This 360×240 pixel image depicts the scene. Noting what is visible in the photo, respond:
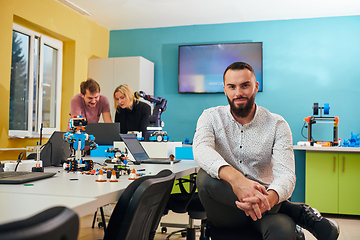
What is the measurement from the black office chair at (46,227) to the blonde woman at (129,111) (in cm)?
382

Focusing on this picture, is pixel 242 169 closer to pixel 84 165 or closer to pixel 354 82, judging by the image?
pixel 84 165

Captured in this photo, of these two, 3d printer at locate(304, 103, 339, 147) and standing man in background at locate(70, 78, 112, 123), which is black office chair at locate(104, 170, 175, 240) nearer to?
3d printer at locate(304, 103, 339, 147)

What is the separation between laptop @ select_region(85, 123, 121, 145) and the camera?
9.03ft

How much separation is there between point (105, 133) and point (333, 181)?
284 cm

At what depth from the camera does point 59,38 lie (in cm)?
474

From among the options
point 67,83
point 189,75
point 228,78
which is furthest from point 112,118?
point 228,78

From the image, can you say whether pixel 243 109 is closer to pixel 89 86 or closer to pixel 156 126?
pixel 156 126

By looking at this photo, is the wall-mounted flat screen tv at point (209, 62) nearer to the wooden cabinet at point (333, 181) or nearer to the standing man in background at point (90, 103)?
the standing man in background at point (90, 103)

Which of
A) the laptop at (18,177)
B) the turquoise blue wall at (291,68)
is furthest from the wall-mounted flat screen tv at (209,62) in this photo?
the laptop at (18,177)

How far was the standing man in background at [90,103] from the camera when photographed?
4797mm

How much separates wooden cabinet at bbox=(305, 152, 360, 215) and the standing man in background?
9.60 ft

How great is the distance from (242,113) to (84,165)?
0.82m

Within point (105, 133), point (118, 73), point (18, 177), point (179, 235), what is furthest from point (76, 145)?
point (118, 73)

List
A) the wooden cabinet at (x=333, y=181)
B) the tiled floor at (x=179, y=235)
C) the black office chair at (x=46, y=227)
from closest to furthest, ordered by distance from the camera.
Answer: the black office chair at (x=46, y=227) < the tiled floor at (x=179, y=235) < the wooden cabinet at (x=333, y=181)
